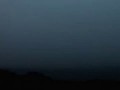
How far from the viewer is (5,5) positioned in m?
1.17

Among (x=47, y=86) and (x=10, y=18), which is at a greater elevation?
(x=10, y=18)

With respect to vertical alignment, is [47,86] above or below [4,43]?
below

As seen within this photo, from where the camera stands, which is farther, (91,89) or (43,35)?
(43,35)

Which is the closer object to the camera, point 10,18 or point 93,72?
point 10,18

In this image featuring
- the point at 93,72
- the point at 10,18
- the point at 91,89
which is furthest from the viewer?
the point at 93,72

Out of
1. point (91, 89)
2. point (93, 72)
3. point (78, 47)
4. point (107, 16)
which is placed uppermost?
point (107, 16)

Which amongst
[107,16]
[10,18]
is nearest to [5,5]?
[10,18]

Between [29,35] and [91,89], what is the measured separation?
0.42 metres

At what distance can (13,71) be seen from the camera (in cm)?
132

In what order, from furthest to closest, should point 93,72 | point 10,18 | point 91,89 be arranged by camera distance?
point 93,72 → point 10,18 → point 91,89

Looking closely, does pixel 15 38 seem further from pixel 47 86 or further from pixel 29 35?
pixel 47 86

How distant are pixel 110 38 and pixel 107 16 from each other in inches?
4.8

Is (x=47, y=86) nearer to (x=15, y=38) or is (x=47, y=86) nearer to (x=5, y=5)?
(x=15, y=38)

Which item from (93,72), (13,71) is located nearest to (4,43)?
(13,71)
